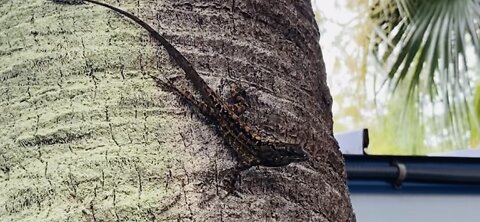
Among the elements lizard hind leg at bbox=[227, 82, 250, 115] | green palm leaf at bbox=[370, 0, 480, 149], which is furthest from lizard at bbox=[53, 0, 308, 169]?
green palm leaf at bbox=[370, 0, 480, 149]

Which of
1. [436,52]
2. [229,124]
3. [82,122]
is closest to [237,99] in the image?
[229,124]

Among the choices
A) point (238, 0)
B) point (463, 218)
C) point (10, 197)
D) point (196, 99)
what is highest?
point (238, 0)

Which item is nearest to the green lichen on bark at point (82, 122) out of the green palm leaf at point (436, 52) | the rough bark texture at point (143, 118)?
the rough bark texture at point (143, 118)

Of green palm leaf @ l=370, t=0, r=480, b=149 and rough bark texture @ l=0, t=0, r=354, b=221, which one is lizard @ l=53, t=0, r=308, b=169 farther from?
green palm leaf @ l=370, t=0, r=480, b=149

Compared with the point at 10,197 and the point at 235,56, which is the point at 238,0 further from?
the point at 10,197

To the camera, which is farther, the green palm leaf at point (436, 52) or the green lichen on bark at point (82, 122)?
the green palm leaf at point (436, 52)

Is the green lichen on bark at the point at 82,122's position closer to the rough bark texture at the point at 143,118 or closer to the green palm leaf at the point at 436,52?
the rough bark texture at the point at 143,118

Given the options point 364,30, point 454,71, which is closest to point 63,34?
point 454,71
